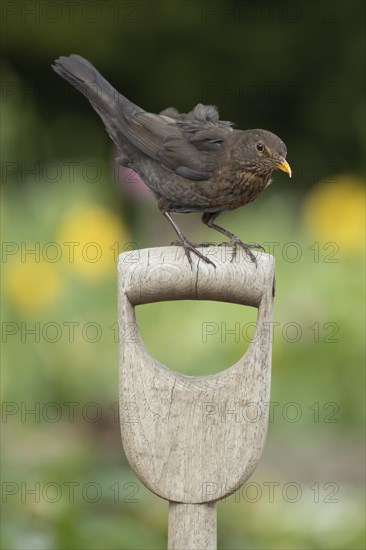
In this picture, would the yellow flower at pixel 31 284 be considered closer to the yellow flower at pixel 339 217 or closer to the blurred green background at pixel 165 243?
the blurred green background at pixel 165 243

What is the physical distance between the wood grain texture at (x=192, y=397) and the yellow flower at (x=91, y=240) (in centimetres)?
199

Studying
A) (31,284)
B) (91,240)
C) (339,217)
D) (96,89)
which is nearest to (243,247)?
(96,89)

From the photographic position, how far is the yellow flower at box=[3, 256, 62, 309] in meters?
3.90

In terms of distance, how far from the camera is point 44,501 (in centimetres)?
307

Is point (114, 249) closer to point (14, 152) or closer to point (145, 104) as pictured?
point (14, 152)

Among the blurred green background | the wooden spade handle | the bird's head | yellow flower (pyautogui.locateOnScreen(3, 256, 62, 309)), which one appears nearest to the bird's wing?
the bird's head

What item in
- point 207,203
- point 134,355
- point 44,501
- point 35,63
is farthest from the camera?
point 35,63

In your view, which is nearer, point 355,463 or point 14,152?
point 355,463

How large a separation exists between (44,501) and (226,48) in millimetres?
3431

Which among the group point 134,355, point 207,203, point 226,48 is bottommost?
point 134,355

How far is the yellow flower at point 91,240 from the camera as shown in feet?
13.3

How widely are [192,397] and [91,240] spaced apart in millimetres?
2151

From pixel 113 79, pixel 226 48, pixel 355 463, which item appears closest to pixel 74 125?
pixel 113 79

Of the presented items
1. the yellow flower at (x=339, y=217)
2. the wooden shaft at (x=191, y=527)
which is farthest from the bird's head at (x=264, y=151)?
the yellow flower at (x=339, y=217)
